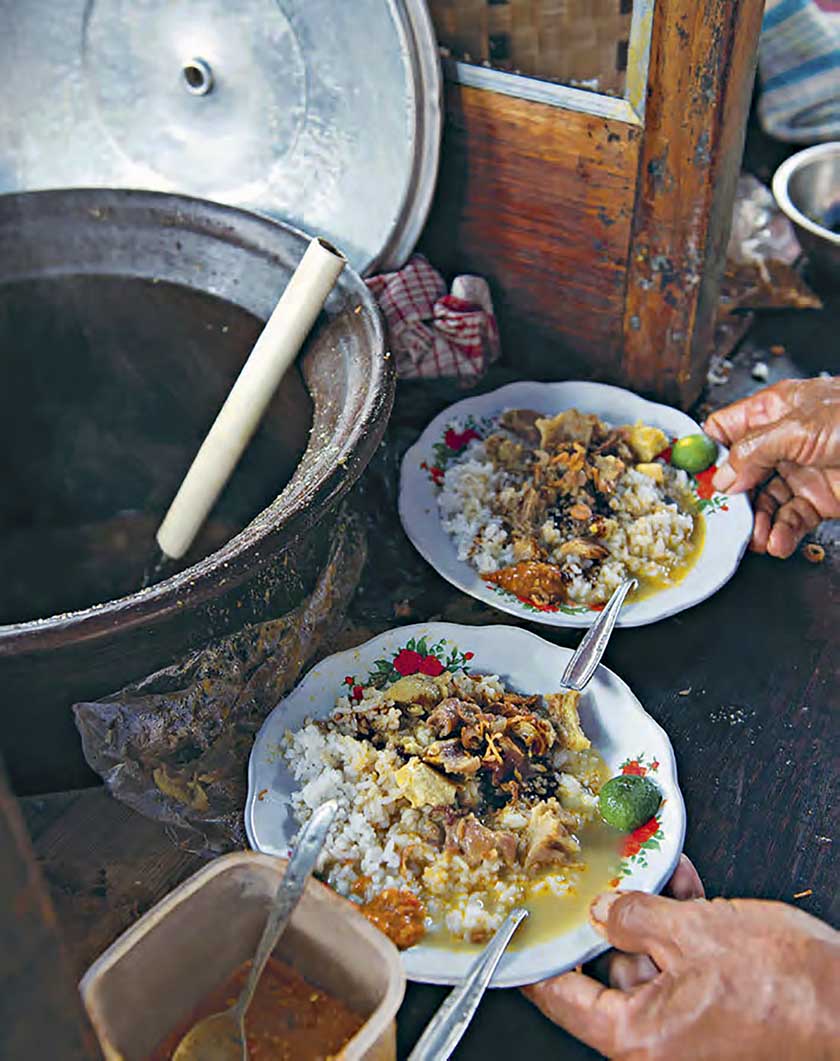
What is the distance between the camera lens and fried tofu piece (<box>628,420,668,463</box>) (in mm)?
2082

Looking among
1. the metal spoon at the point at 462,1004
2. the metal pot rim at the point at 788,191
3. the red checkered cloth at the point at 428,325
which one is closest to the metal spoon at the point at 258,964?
the metal spoon at the point at 462,1004

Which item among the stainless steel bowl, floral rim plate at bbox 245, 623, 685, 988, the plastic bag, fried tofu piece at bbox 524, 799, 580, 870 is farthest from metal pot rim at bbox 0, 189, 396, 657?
the stainless steel bowl

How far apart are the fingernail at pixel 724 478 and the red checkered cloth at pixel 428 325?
0.57 m

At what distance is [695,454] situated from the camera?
2.06 metres

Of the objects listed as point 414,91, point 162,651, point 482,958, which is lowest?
point 482,958

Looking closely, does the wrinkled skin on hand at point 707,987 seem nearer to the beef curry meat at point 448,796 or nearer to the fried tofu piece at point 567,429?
the beef curry meat at point 448,796

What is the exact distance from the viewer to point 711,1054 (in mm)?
1198

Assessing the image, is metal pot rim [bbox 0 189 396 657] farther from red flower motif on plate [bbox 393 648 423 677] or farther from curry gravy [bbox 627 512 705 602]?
curry gravy [bbox 627 512 705 602]

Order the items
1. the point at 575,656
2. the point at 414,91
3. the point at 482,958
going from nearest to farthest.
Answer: the point at 482,958 → the point at 575,656 → the point at 414,91

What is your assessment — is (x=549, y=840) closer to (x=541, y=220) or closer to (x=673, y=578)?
(x=673, y=578)

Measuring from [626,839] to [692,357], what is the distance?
1.11 m

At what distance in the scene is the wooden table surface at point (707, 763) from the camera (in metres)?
1.56

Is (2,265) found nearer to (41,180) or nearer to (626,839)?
(41,180)

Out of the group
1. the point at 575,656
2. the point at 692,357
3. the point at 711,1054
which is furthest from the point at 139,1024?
the point at 692,357
